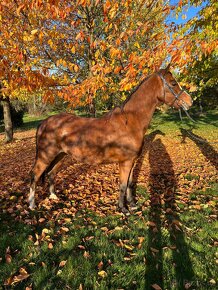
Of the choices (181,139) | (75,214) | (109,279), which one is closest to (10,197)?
(75,214)

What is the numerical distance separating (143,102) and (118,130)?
84 cm

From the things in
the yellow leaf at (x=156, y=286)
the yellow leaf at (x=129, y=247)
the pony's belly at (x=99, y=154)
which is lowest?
the yellow leaf at (x=129, y=247)

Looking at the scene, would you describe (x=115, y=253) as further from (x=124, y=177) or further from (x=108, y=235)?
(x=124, y=177)

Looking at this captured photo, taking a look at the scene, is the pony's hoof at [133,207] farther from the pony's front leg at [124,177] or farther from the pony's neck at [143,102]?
the pony's neck at [143,102]

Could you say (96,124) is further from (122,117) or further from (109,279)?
(109,279)

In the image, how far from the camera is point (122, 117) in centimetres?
538

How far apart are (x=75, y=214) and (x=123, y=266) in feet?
7.03

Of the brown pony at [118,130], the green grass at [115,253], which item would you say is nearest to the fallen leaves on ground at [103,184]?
the green grass at [115,253]

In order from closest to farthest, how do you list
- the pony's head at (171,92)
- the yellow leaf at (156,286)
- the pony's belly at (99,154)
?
1. the yellow leaf at (156,286)
2. the pony's head at (171,92)
3. the pony's belly at (99,154)

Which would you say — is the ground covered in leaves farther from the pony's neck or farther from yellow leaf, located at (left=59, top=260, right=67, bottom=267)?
the pony's neck

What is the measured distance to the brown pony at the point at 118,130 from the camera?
530cm

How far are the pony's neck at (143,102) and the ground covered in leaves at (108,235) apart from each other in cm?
221

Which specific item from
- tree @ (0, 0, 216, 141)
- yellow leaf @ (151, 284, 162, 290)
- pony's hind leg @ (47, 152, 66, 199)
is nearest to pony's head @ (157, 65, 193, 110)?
tree @ (0, 0, 216, 141)

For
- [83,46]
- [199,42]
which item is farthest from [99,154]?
[83,46]
